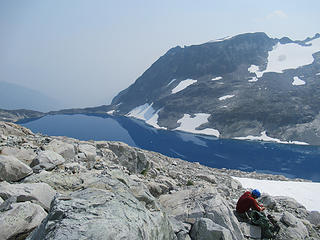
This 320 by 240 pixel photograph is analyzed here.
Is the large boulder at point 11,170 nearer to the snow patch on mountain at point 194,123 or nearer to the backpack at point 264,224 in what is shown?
the backpack at point 264,224

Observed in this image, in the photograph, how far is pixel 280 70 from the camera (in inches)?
7215

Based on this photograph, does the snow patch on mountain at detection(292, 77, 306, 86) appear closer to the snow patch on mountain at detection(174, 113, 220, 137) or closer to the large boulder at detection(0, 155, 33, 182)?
the snow patch on mountain at detection(174, 113, 220, 137)

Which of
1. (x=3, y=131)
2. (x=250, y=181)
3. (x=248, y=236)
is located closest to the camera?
(x=248, y=236)

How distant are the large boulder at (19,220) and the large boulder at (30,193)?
2.18 feet

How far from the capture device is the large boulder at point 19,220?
17.7 feet

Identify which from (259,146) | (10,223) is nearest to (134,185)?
(10,223)

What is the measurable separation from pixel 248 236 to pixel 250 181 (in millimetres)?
25055

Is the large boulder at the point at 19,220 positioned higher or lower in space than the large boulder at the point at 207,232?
higher

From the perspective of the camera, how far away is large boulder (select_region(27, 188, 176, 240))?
14.6 ft

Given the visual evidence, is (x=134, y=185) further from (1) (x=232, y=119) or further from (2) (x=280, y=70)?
(2) (x=280, y=70)

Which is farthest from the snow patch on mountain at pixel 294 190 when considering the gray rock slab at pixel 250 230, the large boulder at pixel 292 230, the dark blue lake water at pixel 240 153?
the dark blue lake water at pixel 240 153

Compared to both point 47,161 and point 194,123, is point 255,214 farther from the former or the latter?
point 194,123

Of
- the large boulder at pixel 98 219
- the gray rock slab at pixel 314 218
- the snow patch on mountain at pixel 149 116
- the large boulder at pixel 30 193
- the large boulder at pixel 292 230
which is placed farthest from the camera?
the snow patch on mountain at pixel 149 116

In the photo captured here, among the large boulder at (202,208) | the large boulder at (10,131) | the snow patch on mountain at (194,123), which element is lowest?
the snow patch on mountain at (194,123)
